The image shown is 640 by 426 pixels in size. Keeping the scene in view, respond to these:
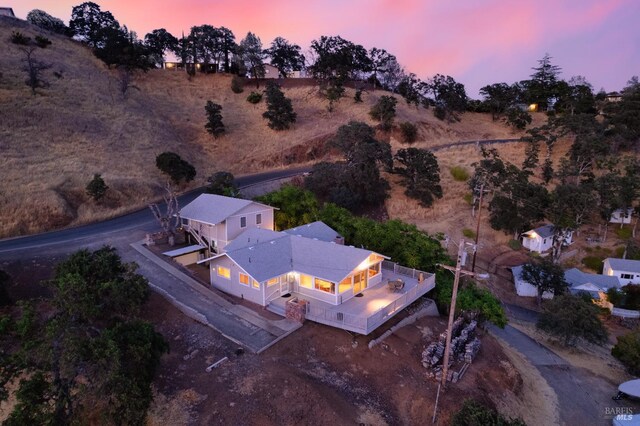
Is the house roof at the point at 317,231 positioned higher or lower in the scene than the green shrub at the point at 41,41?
lower

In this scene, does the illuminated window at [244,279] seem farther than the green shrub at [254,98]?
No

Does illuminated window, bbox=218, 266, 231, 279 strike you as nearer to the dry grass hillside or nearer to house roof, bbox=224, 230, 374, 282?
house roof, bbox=224, 230, 374, 282

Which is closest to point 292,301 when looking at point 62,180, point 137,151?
point 62,180

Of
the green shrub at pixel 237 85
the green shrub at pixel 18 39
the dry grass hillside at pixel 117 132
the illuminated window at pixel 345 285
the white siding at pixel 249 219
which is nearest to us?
the illuminated window at pixel 345 285

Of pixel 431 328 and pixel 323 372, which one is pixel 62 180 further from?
pixel 431 328

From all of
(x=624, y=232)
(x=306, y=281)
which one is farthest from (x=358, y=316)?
(x=624, y=232)

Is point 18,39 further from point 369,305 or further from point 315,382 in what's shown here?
point 315,382

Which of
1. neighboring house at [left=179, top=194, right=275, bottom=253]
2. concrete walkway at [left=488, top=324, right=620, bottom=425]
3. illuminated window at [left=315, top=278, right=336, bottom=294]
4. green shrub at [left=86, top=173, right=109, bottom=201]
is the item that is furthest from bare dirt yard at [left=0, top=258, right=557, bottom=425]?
green shrub at [left=86, top=173, right=109, bottom=201]

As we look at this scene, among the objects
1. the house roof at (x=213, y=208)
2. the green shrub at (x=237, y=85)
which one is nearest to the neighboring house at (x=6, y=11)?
the green shrub at (x=237, y=85)

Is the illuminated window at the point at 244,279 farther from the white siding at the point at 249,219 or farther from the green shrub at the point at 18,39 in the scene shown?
the green shrub at the point at 18,39
